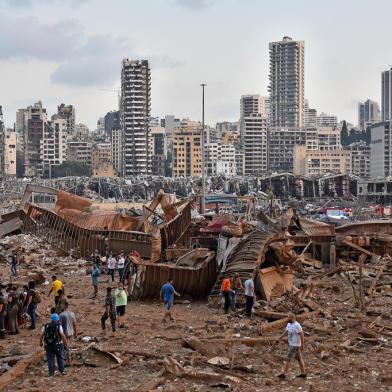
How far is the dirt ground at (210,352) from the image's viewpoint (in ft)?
35.7

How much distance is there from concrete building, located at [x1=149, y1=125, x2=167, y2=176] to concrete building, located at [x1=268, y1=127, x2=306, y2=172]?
26.4m

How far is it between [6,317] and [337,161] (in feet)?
500

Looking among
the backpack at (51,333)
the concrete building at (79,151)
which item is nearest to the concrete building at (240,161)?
the concrete building at (79,151)

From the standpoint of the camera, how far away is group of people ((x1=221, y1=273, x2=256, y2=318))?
52.9 ft

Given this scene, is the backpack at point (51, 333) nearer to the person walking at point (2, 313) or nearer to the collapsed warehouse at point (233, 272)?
the collapsed warehouse at point (233, 272)

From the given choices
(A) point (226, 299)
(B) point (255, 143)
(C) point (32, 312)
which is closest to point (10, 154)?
(B) point (255, 143)

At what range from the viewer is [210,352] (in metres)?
12.3

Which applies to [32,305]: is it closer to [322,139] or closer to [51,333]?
[51,333]

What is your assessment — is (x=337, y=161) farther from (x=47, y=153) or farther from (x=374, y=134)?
(x=47, y=153)

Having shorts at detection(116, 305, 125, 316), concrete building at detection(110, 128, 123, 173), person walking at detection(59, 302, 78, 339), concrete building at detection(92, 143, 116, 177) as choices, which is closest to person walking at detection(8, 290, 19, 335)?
person walking at detection(59, 302, 78, 339)

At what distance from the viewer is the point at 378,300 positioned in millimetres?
19328

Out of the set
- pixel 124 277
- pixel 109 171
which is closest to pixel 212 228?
pixel 124 277

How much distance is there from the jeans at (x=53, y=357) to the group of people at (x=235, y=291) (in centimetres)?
588

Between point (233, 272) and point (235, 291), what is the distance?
33.8 inches
